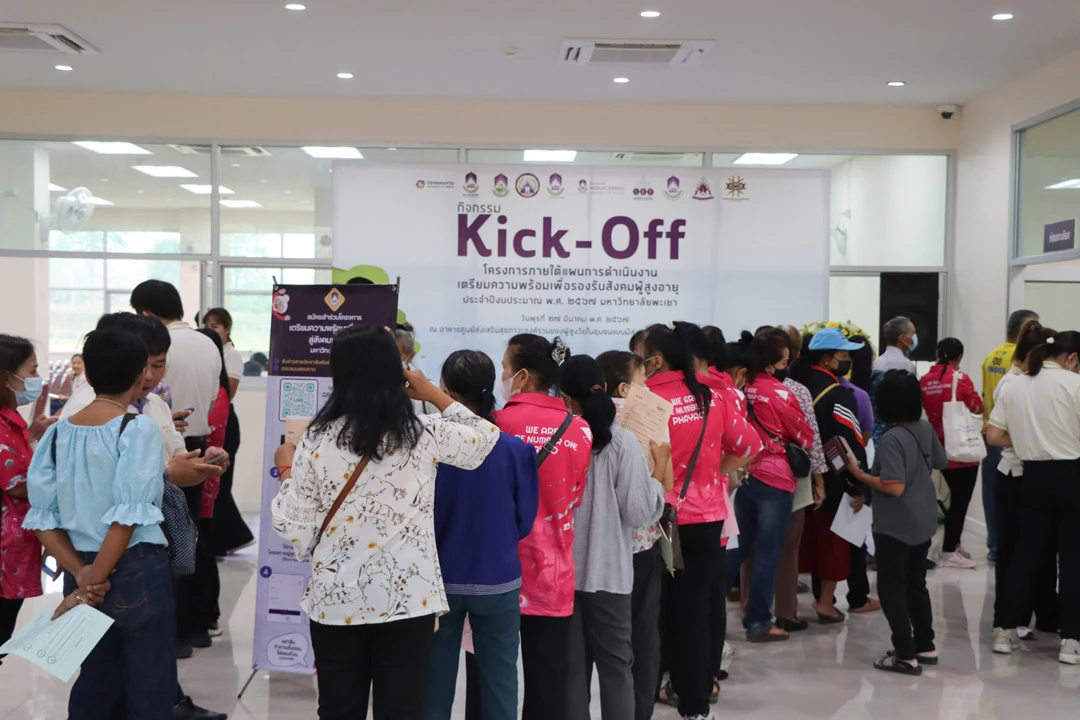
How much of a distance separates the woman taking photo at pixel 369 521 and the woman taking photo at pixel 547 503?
440 millimetres

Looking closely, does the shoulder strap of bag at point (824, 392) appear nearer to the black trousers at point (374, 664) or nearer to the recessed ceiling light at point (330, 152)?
the black trousers at point (374, 664)

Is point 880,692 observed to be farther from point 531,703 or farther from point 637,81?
point 637,81

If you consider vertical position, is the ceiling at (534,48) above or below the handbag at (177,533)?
above

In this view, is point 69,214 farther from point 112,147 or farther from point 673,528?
point 673,528

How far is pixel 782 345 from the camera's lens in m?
4.55

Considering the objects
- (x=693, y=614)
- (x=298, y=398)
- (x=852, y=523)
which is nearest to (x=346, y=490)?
(x=298, y=398)

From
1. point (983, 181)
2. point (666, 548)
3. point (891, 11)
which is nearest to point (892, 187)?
point (983, 181)

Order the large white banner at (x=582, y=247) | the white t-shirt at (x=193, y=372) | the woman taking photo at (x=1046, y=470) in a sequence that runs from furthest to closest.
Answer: the large white banner at (x=582, y=247), the woman taking photo at (x=1046, y=470), the white t-shirt at (x=193, y=372)

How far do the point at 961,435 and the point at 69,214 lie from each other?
700 cm

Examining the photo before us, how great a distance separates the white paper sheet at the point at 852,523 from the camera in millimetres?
4883

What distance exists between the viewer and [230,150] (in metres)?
8.19

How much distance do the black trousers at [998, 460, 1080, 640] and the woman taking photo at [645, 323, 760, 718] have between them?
6.24ft

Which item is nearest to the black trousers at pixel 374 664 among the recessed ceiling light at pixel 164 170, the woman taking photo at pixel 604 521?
the woman taking photo at pixel 604 521

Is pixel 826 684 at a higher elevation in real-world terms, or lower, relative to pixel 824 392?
lower
